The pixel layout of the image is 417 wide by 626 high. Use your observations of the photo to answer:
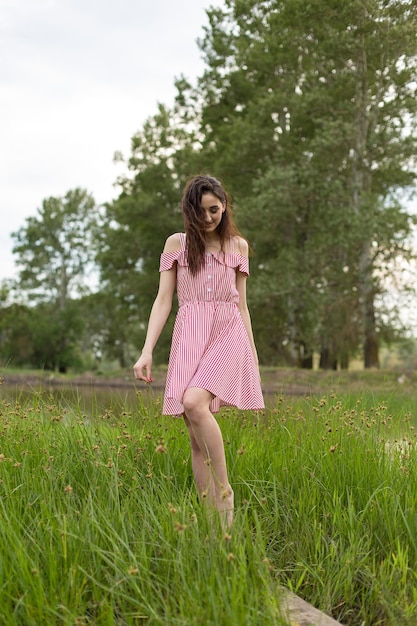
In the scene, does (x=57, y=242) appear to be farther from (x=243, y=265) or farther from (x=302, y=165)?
(x=243, y=265)

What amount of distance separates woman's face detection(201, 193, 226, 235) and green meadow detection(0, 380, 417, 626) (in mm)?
1298

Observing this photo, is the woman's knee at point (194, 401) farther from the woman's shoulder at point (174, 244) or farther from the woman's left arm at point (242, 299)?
the woman's shoulder at point (174, 244)

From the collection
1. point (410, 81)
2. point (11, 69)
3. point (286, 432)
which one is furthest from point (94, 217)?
point (286, 432)

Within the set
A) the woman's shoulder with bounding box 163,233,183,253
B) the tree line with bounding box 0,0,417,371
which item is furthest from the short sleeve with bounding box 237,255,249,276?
the tree line with bounding box 0,0,417,371

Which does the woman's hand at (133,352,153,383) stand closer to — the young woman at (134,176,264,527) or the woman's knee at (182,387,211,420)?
the young woman at (134,176,264,527)

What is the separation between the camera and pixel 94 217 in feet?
162

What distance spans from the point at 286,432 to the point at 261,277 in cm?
1720

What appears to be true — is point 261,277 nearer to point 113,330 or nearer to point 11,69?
point 11,69

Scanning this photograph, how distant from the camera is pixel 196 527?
9.04 ft

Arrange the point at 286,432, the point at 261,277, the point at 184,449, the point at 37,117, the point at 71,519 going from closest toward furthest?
the point at 71,519
the point at 184,449
the point at 286,432
the point at 261,277
the point at 37,117

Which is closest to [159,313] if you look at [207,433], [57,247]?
[207,433]

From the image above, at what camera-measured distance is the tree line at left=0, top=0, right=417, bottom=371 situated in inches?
Result: 778

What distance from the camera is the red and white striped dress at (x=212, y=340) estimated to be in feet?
11.8

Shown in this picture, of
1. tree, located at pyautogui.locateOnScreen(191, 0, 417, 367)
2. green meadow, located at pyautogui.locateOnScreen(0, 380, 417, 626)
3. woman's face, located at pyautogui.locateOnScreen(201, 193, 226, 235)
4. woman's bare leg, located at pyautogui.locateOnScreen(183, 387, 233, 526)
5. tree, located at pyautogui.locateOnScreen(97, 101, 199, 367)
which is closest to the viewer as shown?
green meadow, located at pyautogui.locateOnScreen(0, 380, 417, 626)
